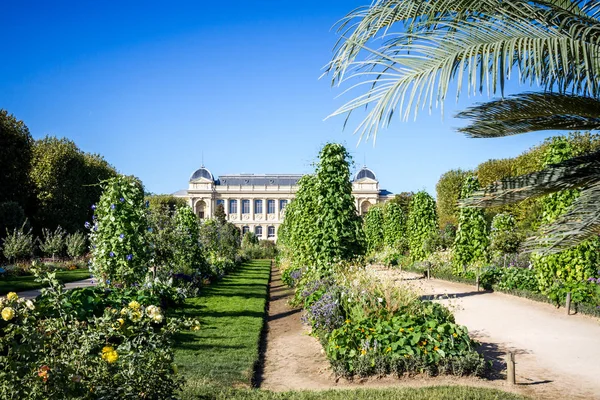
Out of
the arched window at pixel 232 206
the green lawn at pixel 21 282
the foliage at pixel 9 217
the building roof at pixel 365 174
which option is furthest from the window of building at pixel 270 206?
the green lawn at pixel 21 282

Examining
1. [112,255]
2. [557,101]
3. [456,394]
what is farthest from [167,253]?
[557,101]

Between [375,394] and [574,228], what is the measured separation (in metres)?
2.51

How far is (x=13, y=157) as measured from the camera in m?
22.4

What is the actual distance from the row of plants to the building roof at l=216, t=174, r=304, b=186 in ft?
193

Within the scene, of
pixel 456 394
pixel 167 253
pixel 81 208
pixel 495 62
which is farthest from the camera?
pixel 81 208

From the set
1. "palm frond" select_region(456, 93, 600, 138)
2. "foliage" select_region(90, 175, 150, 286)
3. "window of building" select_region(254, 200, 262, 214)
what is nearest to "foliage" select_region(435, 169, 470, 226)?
"foliage" select_region(90, 175, 150, 286)

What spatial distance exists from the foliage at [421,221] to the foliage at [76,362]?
672 inches

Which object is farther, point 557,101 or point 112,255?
point 112,255

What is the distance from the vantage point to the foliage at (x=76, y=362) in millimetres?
2916

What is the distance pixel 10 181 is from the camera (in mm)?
22766

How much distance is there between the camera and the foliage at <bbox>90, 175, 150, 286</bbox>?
27.1 ft

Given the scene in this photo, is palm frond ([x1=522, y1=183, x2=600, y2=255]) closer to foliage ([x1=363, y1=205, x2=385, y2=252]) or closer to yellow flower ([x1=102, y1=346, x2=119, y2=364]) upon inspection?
yellow flower ([x1=102, y1=346, x2=119, y2=364])

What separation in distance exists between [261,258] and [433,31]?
33243 millimetres

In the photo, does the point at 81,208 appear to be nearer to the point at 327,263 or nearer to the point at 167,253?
the point at 167,253
